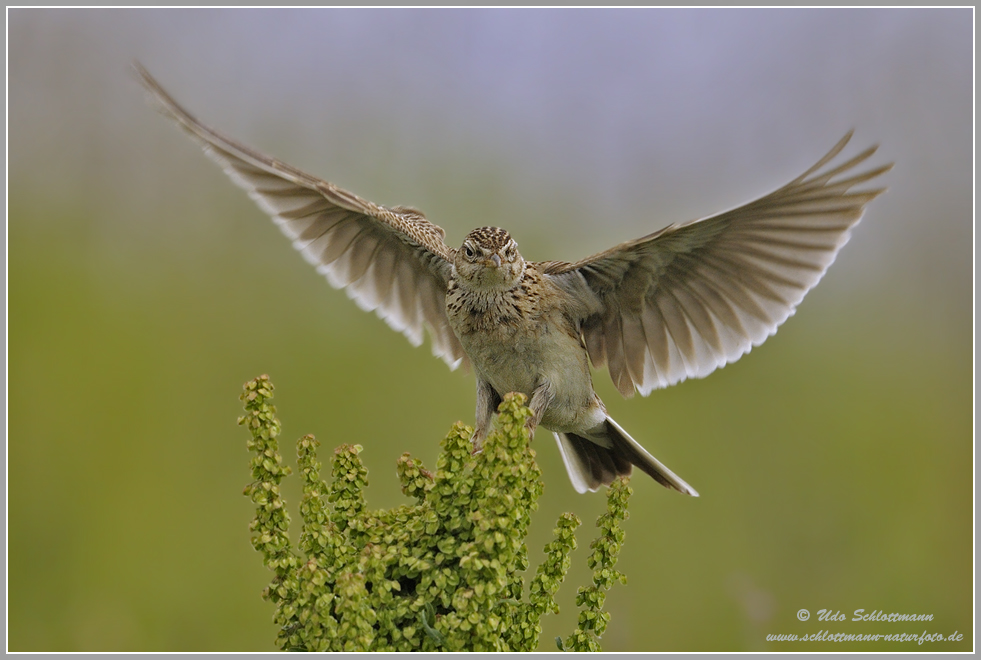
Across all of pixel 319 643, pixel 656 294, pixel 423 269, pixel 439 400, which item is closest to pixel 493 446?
pixel 319 643

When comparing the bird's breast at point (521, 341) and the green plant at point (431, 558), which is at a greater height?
the bird's breast at point (521, 341)

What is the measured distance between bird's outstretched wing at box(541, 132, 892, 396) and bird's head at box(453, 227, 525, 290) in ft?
0.68

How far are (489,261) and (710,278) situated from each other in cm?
72

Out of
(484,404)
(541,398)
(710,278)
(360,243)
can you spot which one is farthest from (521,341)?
(360,243)

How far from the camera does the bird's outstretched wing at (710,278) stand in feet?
8.03

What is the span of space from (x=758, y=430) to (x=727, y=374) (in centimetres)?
39

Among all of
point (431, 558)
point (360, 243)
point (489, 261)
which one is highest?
point (360, 243)

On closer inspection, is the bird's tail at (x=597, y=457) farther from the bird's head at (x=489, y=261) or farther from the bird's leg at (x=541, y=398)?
the bird's head at (x=489, y=261)

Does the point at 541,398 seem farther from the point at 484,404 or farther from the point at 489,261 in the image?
the point at 489,261

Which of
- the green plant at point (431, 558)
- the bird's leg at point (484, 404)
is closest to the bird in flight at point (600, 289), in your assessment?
the bird's leg at point (484, 404)

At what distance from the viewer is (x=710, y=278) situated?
2.70 m

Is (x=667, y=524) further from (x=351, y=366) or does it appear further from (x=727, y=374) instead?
(x=351, y=366)

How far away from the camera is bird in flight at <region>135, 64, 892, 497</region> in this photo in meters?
2.52

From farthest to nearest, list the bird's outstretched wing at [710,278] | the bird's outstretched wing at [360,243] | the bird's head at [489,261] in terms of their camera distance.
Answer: the bird's outstretched wing at [360,243] → the bird's head at [489,261] → the bird's outstretched wing at [710,278]
